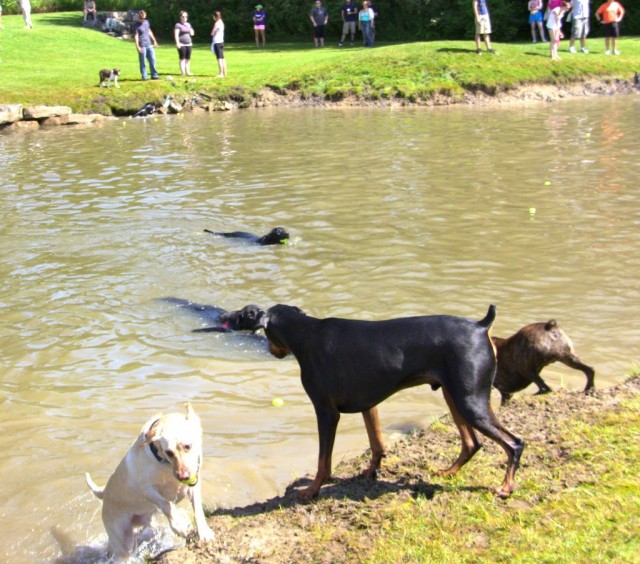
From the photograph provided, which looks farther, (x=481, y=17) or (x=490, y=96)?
(x=481, y=17)

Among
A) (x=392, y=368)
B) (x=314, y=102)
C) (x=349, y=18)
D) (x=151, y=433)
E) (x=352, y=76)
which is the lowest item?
(x=151, y=433)

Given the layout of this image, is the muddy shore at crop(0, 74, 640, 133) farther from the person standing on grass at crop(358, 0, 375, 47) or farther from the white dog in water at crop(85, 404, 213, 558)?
the white dog in water at crop(85, 404, 213, 558)

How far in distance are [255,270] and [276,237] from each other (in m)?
0.97

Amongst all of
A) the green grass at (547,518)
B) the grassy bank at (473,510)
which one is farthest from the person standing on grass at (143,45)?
the green grass at (547,518)

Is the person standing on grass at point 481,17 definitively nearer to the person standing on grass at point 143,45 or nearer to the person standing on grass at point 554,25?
the person standing on grass at point 554,25

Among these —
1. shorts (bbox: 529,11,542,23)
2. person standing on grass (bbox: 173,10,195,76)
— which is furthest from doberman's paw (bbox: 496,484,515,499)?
shorts (bbox: 529,11,542,23)

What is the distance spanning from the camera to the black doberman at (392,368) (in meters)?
4.62

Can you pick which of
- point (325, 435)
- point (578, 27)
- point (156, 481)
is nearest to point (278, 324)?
point (325, 435)

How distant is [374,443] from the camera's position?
17.0ft

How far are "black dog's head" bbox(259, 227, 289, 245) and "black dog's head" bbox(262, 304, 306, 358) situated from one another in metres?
6.21

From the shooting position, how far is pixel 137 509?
4.93 meters

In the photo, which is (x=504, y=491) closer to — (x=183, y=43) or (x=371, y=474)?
(x=371, y=474)

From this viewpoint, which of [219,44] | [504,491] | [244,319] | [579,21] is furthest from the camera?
[579,21]

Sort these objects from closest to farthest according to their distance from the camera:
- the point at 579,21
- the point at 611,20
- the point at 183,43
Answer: the point at 183,43
the point at 611,20
the point at 579,21
